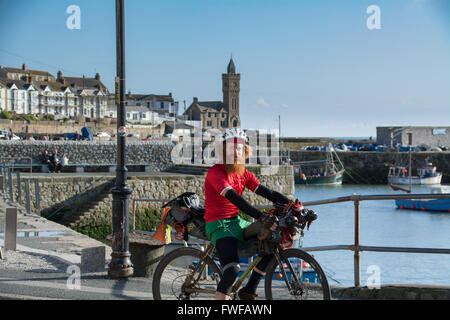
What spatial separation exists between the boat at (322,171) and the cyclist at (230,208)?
67435 millimetres

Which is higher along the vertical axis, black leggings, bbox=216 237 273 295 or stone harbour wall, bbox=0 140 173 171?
stone harbour wall, bbox=0 140 173 171

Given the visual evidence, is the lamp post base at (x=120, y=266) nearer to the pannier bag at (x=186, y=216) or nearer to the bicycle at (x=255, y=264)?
the bicycle at (x=255, y=264)

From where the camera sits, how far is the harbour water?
22344 mm

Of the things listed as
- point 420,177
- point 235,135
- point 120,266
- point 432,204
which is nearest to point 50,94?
point 420,177

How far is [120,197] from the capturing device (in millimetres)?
7547

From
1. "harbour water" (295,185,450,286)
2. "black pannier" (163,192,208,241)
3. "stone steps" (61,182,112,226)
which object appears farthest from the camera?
"stone steps" (61,182,112,226)

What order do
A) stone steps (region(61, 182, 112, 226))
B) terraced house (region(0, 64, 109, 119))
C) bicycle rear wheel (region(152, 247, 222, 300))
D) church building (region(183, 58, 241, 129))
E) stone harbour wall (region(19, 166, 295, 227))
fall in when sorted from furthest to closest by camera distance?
church building (region(183, 58, 241, 129))
terraced house (region(0, 64, 109, 119))
stone harbour wall (region(19, 166, 295, 227))
stone steps (region(61, 182, 112, 226))
bicycle rear wheel (region(152, 247, 222, 300))

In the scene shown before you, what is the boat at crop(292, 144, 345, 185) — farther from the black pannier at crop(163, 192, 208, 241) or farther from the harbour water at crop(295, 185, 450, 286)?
the black pannier at crop(163, 192, 208, 241)

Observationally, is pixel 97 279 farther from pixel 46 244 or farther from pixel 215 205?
pixel 46 244

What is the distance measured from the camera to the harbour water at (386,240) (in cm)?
2234

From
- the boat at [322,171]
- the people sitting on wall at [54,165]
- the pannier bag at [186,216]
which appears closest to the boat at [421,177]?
the boat at [322,171]

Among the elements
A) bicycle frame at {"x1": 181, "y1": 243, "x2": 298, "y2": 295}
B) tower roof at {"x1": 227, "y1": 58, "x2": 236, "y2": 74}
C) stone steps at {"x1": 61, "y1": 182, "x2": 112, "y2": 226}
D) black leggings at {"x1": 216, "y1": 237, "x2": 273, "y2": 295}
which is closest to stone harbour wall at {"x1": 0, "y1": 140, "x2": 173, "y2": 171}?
stone steps at {"x1": 61, "y1": 182, "x2": 112, "y2": 226}

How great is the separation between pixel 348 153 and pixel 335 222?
45611mm
